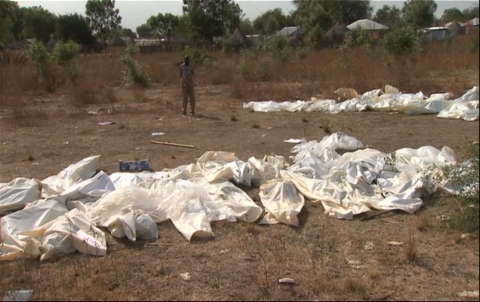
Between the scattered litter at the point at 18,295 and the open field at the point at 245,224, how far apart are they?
0.28ft

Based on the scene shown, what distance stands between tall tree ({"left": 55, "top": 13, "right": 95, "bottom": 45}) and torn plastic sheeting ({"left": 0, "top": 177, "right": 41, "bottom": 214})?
39518mm

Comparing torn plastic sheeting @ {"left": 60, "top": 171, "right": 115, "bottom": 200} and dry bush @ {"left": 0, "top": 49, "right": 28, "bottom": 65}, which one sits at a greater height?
dry bush @ {"left": 0, "top": 49, "right": 28, "bottom": 65}

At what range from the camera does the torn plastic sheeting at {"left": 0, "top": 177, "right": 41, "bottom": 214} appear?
441cm

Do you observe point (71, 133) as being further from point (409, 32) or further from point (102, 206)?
point (409, 32)

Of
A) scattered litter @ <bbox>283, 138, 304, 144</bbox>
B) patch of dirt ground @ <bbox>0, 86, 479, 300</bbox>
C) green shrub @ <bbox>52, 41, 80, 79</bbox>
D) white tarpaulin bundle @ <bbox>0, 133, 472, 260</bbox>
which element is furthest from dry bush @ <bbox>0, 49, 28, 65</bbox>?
white tarpaulin bundle @ <bbox>0, 133, 472, 260</bbox>

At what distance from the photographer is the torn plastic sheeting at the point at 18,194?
4.41 m

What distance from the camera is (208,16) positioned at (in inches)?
1275

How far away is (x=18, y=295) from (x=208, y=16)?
31.3m

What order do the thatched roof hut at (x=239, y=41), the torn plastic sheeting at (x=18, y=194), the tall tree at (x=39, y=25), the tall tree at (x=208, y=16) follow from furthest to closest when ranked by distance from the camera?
the tall tree at (x=39, y=25) < the tall tree at (x=208, y=16) < the thatched roof hut at (x=239, y=41) < the torn plastic sheeting at (x=18, y=194)

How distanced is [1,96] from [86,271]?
11.6 m

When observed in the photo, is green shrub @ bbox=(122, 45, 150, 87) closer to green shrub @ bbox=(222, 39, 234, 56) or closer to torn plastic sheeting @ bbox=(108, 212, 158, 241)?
green shrub @ bbox=(222, 39, 234, 56)

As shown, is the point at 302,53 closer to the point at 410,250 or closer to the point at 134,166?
the point at 134,166

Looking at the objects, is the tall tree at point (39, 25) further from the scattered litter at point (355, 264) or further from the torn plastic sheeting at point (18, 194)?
the scattered litter at point (355, 264)


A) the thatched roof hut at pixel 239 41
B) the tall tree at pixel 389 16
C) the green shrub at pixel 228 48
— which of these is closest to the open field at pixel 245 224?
the tall tree at pixel 389 16
